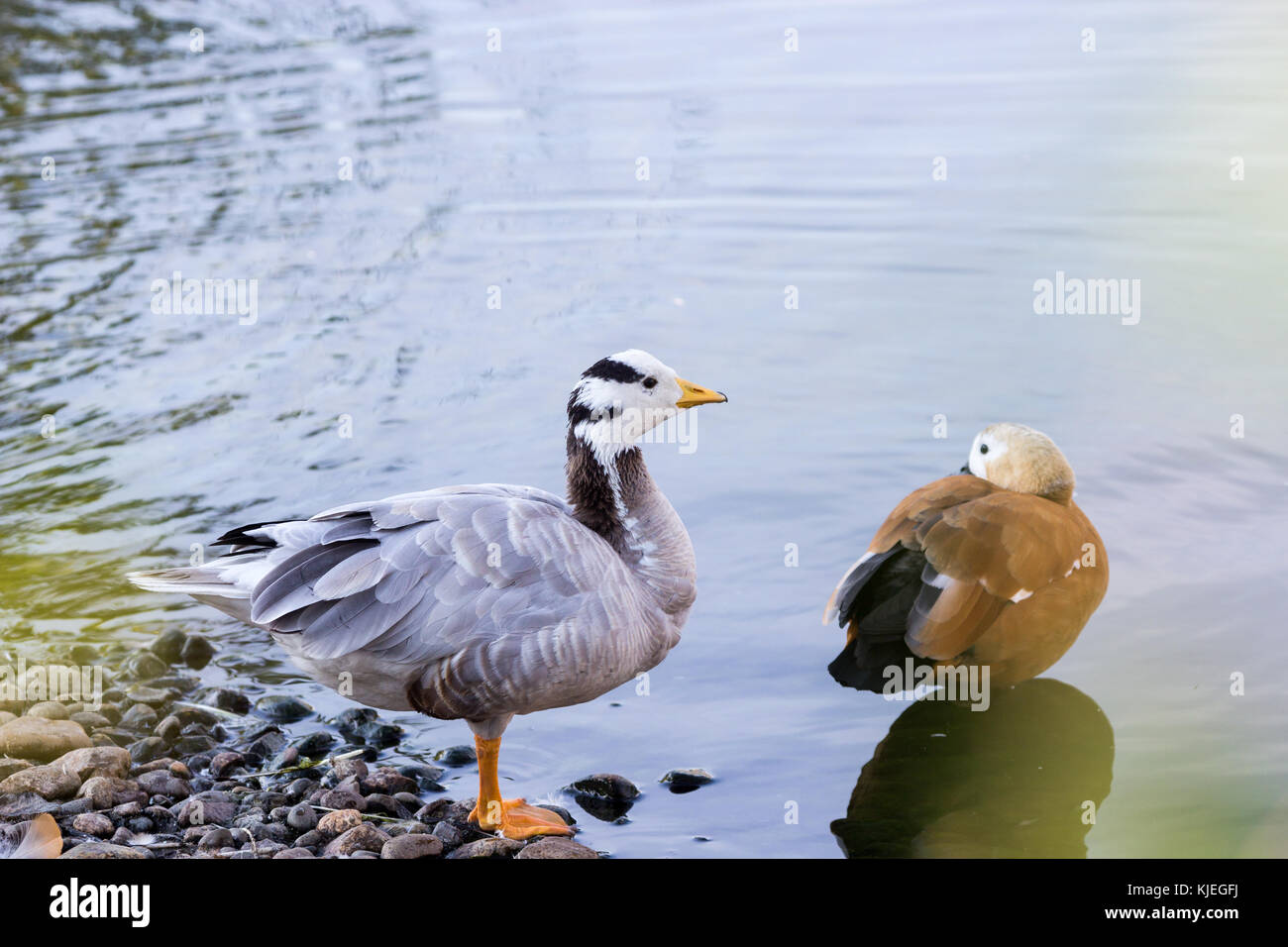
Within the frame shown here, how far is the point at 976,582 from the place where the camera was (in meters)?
6.46

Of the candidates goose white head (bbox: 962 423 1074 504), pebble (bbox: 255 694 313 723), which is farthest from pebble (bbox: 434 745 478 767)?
goose white head (bbox: 962 423 1074 504)

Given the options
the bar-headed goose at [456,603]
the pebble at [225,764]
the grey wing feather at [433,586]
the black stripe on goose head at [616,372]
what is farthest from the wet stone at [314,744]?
the black stripe on goose head at [616,372]

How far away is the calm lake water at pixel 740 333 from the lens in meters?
6.77

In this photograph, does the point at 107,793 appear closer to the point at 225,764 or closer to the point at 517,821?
the point at 225,764

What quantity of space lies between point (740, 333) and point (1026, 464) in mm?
4805

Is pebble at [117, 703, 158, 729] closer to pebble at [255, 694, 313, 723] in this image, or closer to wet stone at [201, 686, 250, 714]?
wet stone at [201, 686, 250, 714]

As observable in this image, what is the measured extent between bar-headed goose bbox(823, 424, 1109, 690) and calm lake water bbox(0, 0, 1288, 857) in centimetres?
49

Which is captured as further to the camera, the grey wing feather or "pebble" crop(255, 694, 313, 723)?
"pebble" crop(255, 694, 313, 723)

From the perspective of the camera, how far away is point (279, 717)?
706cm

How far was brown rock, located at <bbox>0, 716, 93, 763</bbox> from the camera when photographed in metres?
6.46

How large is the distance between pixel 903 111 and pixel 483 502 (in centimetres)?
1126

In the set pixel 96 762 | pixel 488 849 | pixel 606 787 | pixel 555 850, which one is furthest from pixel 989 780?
pixel 96 762

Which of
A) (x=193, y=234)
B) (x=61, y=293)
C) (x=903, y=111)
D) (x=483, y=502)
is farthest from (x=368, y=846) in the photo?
(x=903, y=111)

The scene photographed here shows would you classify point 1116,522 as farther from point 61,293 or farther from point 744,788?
point 61,293
